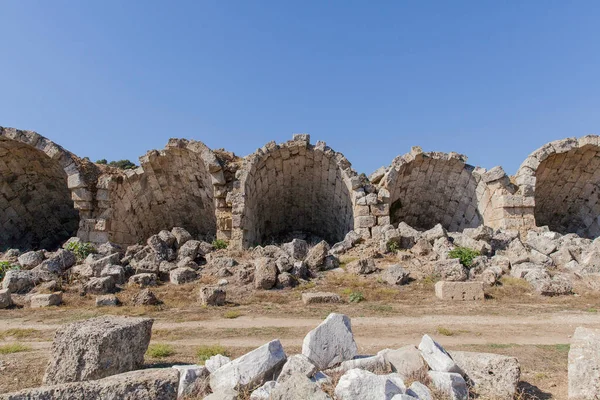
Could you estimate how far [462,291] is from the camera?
7496 millimetres

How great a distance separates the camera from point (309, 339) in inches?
138

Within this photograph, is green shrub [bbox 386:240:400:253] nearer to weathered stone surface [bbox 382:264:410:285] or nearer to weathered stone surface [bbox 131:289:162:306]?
weathered stone surface [bbox 382:264:410:285]

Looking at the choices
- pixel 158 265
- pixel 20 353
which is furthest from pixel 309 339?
pixel 158 265

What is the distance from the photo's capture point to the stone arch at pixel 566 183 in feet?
43.0

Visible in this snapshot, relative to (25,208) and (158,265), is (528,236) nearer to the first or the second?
(158,265)

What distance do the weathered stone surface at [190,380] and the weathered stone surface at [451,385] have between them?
2.05 meters

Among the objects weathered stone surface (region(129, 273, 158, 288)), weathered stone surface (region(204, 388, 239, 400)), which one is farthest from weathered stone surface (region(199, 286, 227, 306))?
weathered stone surface (region(204, 388, 239, 400))

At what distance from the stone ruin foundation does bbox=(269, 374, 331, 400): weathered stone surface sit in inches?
358

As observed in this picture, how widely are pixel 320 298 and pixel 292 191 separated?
26.6 ft

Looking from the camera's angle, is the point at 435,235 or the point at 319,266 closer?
the point at 319,266

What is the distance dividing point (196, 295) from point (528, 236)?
10.0m

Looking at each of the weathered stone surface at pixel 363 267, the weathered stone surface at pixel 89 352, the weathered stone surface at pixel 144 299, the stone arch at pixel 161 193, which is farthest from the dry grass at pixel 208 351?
the stone arch at pixel 161 193

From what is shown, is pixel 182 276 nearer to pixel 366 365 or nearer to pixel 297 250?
pixel 297 250

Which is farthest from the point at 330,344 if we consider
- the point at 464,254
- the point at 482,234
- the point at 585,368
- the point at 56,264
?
the point at 56,264
